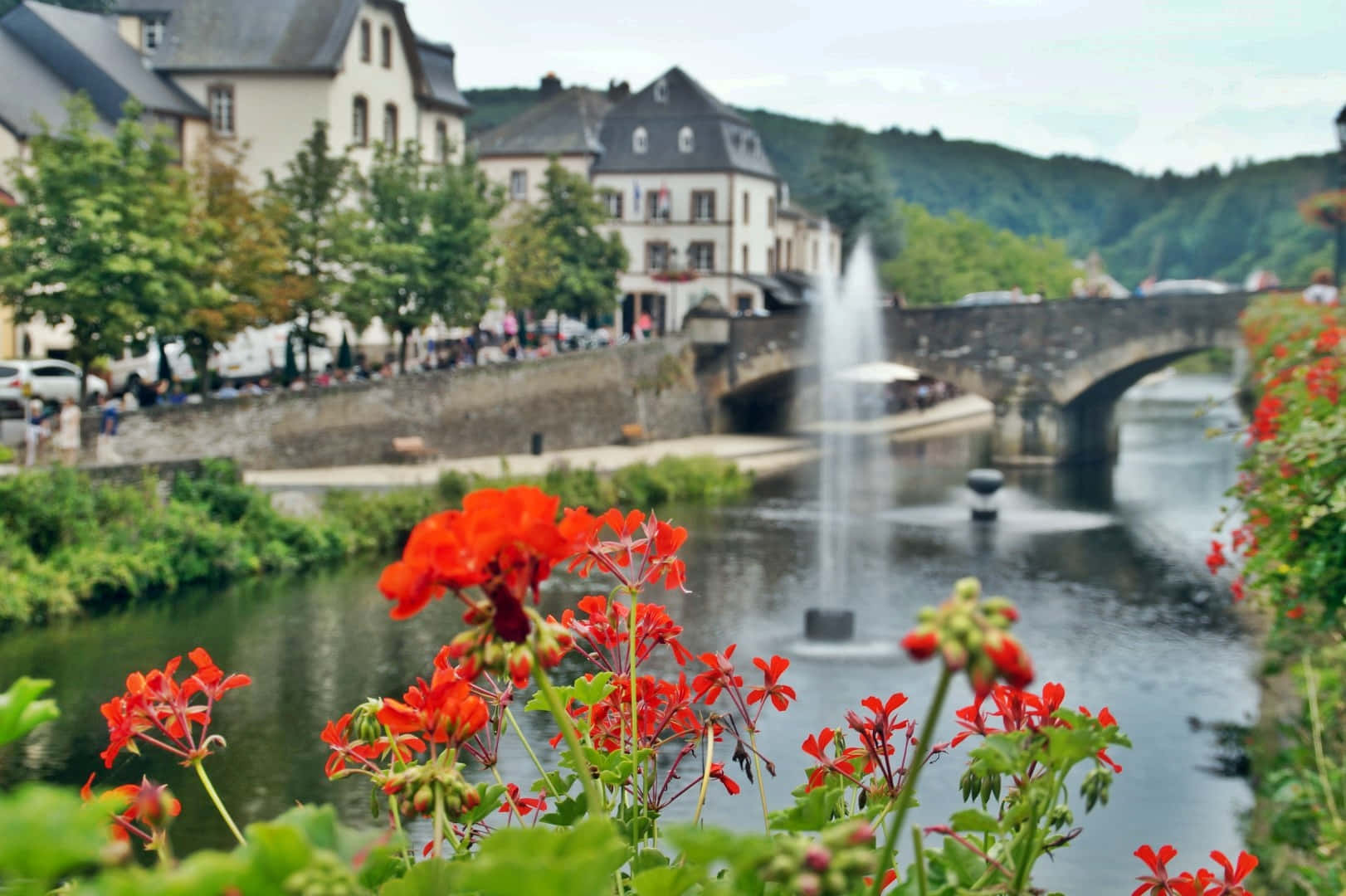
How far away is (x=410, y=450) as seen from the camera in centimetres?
3553

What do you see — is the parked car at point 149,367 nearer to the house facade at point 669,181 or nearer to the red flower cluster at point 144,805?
the house facade at point 669,181

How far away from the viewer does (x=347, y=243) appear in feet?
118

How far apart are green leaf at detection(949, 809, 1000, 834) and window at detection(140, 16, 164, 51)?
44.9 meters

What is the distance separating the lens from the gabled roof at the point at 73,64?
131 feet

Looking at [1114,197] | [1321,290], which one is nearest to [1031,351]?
[1321,290]

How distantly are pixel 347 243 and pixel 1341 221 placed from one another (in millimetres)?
20120

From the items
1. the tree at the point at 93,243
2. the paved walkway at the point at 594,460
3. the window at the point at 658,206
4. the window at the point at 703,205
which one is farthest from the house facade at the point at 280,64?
the window at the point at 703,205

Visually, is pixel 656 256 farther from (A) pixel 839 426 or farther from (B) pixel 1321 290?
(B) pixel 1321 290

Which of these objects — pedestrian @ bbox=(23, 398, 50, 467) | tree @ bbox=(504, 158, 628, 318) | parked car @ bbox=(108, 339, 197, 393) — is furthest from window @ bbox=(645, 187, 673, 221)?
pedestrian @ bbox=(23, 398, 50, 467)

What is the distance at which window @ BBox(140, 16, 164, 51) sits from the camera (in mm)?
43438

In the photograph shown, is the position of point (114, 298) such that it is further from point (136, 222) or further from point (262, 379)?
point (262, 379)

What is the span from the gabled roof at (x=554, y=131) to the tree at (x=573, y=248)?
9.22 metres

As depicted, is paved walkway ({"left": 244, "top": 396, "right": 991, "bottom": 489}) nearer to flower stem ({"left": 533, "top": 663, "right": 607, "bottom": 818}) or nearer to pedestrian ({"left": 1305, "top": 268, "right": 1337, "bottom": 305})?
pedestrian ({"left": 1305, "top": 268, "right": 1337, "bottom": 305})

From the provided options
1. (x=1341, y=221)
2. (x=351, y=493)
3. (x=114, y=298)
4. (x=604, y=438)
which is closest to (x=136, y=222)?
(x=114, y=298)
